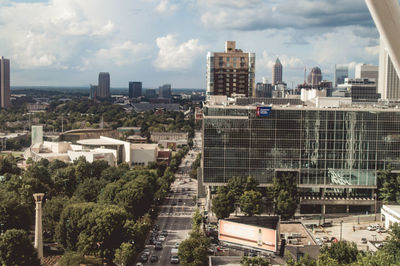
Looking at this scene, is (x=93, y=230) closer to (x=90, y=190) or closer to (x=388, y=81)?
(x=90, y=190)

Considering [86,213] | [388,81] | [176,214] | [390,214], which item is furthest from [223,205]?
[388,81]

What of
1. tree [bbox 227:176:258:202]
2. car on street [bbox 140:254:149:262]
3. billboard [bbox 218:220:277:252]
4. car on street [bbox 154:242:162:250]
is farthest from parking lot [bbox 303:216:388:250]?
car on street [bbox 140:254:149:262]

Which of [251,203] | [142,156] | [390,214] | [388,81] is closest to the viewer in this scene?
[390,214]

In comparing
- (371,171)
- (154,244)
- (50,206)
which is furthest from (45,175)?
(371,171)

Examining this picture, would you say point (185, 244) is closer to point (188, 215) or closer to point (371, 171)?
point (188, 215)

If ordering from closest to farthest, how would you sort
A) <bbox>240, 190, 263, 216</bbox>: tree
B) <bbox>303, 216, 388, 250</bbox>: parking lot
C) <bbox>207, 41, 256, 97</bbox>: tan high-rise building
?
<bbox>303, 216, 388, 250</bbox>: parking lot → <bbox>240, 190, 263, 216</bbox>: tree → <bbox>207, 41, 256, 97</bbox>: tan high-rise building

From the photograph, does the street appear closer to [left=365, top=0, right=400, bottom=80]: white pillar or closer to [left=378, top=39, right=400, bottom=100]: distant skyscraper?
[left=365, top=0, right=400, bottom=80]: white pillar

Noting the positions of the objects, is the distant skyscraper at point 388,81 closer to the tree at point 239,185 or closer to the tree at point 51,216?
the tree at point 239,185
